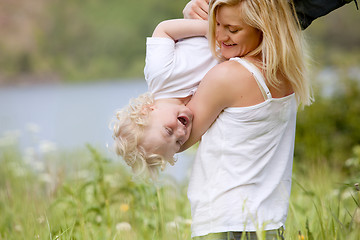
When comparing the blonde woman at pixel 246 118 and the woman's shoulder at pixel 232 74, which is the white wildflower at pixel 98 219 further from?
the woman's shoulder at pixel 232 74

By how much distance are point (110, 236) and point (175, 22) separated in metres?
1.23

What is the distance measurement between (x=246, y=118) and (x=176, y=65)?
0.31 metres

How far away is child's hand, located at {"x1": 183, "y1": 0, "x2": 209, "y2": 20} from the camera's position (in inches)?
69.1

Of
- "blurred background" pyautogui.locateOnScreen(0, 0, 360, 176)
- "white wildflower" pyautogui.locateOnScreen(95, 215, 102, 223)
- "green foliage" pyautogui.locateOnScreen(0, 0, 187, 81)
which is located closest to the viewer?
"white wildflower" pyautogui.locateOnScreen(95, 215, 102, 223)

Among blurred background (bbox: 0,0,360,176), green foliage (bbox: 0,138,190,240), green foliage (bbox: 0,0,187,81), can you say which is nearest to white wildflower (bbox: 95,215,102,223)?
green foliage (bbox: 0,138,190,240)

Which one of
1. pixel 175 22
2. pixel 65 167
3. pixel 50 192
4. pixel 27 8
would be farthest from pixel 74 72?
pixel 175 22

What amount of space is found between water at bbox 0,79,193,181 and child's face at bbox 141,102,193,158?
3050 millimetres

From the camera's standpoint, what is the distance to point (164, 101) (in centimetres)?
171

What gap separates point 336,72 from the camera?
4.62 meters

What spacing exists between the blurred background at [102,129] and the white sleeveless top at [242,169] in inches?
10.3

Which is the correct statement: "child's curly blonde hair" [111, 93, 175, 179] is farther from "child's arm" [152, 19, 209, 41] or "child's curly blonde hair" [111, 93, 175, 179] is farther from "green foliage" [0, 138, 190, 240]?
"green foliage" [0, 138, 190, 240]

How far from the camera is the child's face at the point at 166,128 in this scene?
5.38 ft

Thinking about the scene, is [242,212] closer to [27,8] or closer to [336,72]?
[336,72]

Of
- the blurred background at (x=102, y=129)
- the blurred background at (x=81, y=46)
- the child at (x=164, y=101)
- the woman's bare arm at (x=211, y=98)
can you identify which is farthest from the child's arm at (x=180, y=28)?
the blurred background at (x=81, y=46)
